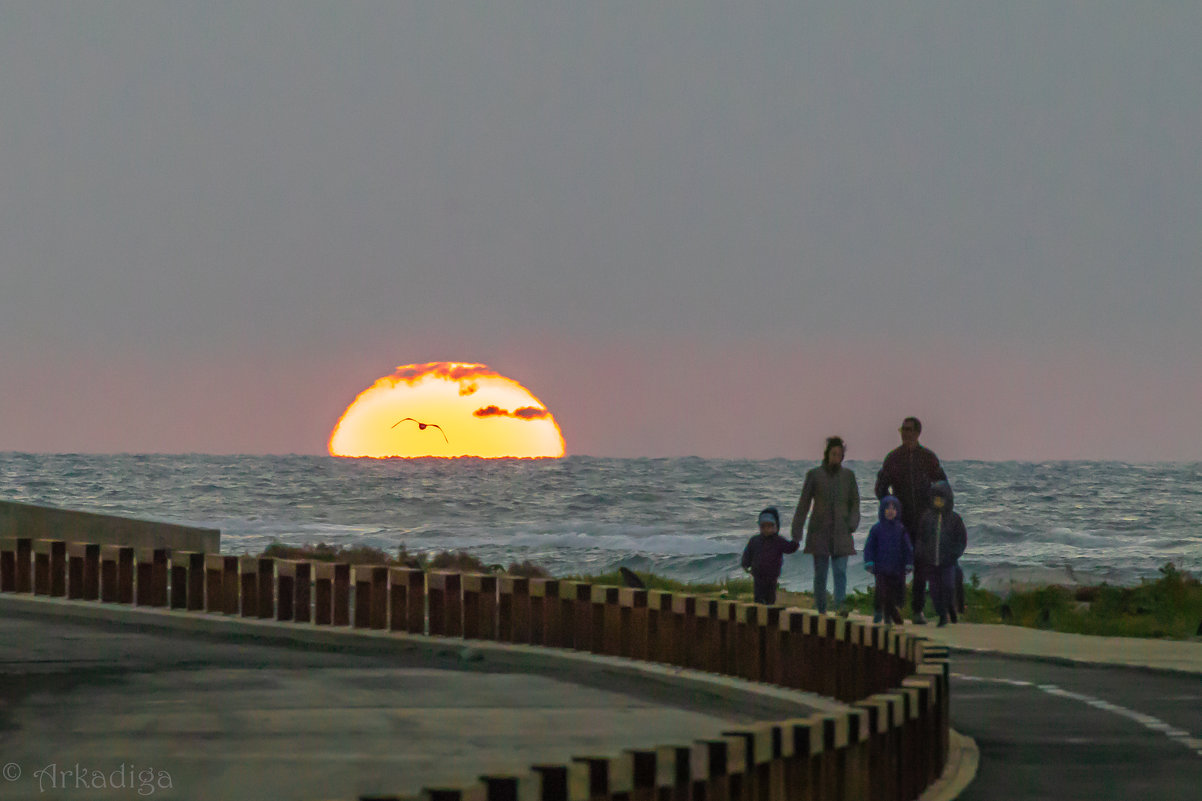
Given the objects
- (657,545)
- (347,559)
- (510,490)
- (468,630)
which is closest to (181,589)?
(468,630)

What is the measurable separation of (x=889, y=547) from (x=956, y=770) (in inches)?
370

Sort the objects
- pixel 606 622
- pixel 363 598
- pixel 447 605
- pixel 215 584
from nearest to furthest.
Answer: pixel 606 622 → pixel 447 605 → pixel 363 598 → pixel 215 584

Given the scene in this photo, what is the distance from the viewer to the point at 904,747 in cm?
815

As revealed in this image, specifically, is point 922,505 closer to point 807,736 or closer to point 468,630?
point 468,630

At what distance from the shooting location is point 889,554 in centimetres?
1877

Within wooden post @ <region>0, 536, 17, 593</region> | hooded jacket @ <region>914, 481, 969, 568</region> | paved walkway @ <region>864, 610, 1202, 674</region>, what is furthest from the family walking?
wooden post @ <region>0, 536, 17, 593</region>

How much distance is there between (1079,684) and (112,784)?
25.6 ft

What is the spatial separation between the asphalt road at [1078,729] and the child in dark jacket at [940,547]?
3088 mm

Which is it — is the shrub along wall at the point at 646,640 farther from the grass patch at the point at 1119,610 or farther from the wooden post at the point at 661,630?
the grass patch at the point at 1119,610

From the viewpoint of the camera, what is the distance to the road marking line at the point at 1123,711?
35.9 feet

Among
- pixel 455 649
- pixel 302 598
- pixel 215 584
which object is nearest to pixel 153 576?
pixel 215 584

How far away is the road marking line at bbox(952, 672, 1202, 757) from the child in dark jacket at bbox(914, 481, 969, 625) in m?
4.28

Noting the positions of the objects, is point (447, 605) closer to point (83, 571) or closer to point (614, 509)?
point (83, 571)

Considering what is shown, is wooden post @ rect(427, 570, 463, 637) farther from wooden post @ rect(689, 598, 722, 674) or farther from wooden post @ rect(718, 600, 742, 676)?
wooden post @ rect(718, 600, 742, 676)
